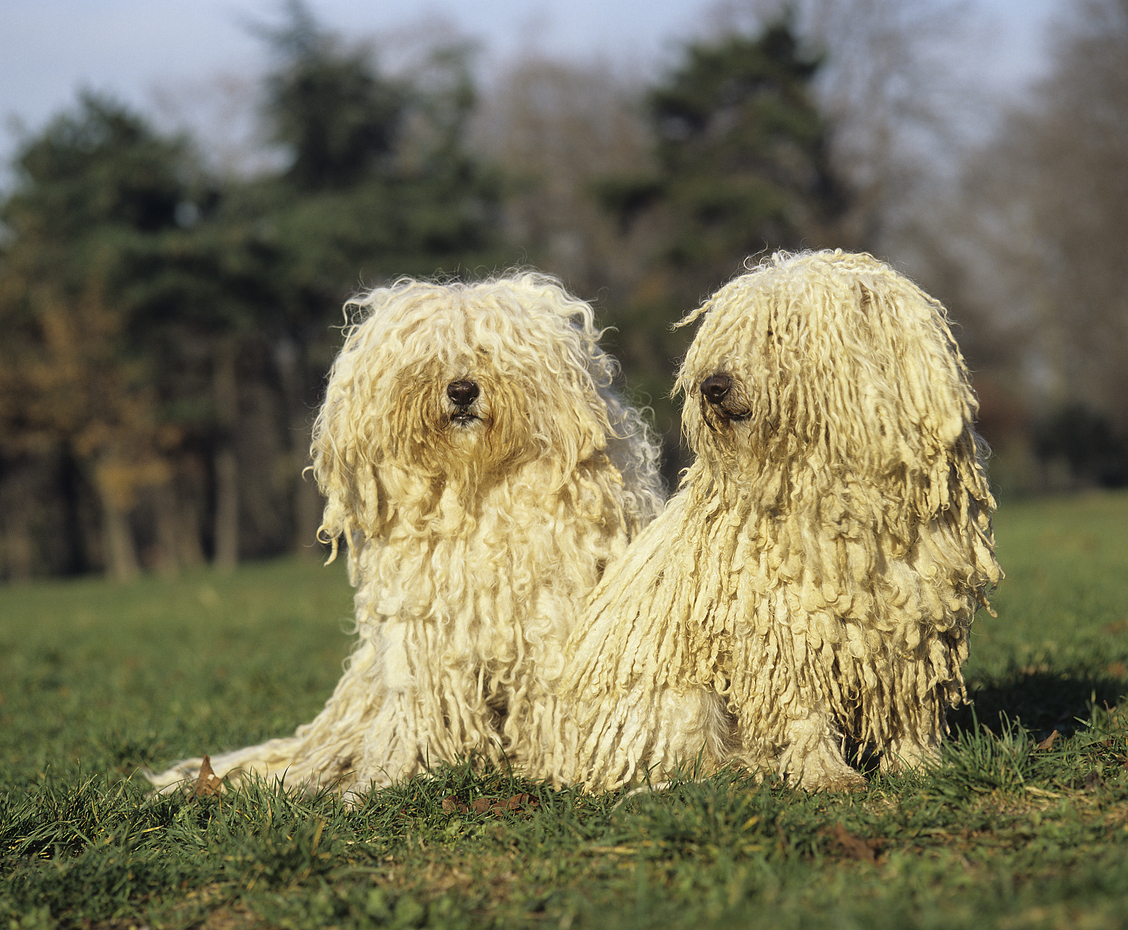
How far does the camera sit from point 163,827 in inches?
148

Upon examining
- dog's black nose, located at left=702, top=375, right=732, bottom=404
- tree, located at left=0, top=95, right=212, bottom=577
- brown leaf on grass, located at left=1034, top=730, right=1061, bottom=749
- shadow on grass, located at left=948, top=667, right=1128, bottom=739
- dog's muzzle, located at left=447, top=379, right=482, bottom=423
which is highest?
tree, located at left=0, top=95, right=212, bottom=577

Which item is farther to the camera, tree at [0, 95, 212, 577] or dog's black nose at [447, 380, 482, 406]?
tree at [0, 95, 212, 577]

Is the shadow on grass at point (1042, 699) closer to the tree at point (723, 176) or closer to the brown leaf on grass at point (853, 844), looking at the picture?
the brown leaf on grass at point (853, 844)

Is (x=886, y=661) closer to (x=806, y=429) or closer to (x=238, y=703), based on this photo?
(x=806, y=429)

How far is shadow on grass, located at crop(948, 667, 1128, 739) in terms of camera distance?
4301 mm

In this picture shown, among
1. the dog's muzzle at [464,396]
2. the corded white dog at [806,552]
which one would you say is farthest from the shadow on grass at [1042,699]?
the dog's muzzle at [464,396]

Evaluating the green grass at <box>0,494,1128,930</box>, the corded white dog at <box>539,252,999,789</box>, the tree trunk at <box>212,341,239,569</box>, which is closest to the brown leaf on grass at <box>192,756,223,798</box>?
the green grass at <box>0,494,1128,930</box>

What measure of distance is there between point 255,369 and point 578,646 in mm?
27900

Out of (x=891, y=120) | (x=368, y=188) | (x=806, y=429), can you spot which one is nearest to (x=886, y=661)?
(x=806, y=429)

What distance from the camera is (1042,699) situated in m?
4.65

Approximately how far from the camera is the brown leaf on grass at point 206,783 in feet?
13.8

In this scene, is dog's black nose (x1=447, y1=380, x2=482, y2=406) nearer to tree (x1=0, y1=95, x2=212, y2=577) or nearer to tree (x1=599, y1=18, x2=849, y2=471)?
tree (x1=599, y1=18, x2=849, y2=471)

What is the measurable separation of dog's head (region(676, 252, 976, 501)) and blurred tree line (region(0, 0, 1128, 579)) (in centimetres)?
1966

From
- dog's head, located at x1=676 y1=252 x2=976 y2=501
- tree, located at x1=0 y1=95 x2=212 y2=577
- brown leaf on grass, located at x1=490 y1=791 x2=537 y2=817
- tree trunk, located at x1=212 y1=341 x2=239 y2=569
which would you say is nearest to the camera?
dog's head, located at x1=676 y1=252 x2=976 y2=501
